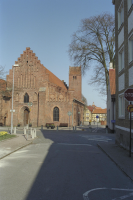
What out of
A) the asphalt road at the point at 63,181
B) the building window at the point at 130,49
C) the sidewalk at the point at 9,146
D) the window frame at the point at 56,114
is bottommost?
the sidewalk at the point at 9,146

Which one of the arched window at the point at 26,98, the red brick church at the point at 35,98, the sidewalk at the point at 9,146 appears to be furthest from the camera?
the arched window at the point at 26,98

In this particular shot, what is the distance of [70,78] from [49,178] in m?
55.4

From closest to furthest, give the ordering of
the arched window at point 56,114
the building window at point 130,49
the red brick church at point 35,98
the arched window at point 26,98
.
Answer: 1. the building window at point 130,49
2. the red brick church at point 35,98
3. the arched window at point 56,114
4. the arched window at point 26,98

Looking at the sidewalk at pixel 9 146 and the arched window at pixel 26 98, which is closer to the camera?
the sidewalk at pixel 9 146

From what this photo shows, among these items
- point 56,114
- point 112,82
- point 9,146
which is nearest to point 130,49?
point 9,146

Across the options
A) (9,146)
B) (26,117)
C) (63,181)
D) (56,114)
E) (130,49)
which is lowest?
(9,146)

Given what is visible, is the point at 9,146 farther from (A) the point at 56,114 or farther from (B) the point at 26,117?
(B) the point at 26,117

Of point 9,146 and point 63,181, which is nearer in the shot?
point 63,181

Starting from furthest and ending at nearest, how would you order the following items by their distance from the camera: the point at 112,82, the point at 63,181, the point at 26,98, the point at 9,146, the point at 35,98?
the point at 26,98, the point at 35,98, the point at 112,82, the point at 9,146, the point at 63,181

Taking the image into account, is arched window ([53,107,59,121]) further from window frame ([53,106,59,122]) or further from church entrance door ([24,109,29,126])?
church entrance door ([24,109,29,126])

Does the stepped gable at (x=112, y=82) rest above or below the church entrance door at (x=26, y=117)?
above

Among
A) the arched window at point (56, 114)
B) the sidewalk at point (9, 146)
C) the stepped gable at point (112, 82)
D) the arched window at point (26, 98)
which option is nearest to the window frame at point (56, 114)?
the arched window at point (56, 114)

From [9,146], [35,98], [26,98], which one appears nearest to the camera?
[9,146]

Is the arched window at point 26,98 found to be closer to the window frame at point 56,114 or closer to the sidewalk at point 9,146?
the window frame at point 56,114
